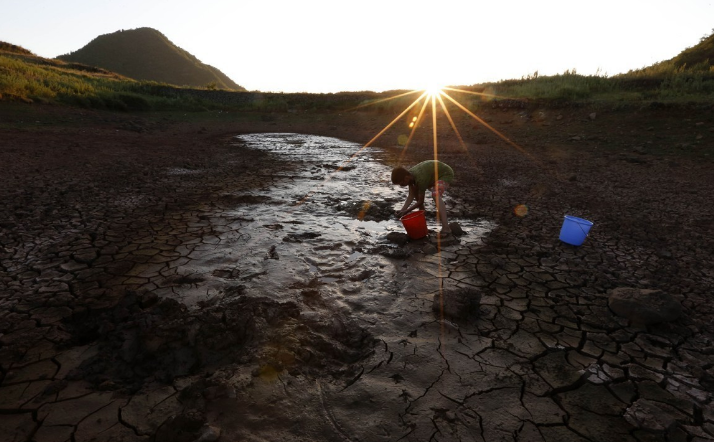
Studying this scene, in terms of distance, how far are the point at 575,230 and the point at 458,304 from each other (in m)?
2.11

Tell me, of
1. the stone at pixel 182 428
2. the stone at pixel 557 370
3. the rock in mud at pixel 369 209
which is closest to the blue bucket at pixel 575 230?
the stone at pixel 557 370

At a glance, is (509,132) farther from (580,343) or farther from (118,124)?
(118,124)

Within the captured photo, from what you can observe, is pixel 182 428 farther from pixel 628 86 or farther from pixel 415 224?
pixel 628 86

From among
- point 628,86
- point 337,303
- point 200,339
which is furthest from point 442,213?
point 628,86

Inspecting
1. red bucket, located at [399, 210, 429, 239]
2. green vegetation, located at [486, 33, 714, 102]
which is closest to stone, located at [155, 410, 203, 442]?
red bucket, located at [399, 210, 429, 239]

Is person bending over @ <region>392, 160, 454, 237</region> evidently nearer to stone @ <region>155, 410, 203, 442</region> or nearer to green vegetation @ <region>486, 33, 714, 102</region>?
stone @ <region>155, 410, 203, 442</region>

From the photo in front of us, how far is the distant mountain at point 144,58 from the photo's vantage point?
5744 centimetres

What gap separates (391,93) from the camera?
73.2 ft

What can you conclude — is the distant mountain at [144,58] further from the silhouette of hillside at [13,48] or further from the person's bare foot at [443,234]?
the person's bare foot at [443,234]

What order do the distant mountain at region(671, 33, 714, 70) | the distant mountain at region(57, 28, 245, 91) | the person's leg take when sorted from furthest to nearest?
the distant mountain at region(57, 28, 245, 91), the distant mountain at region(671, 33, 714, 70), the person's leg

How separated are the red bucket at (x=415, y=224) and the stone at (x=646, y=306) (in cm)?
179

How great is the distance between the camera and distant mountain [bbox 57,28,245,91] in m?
57.4

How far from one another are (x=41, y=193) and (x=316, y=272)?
4.57 metres

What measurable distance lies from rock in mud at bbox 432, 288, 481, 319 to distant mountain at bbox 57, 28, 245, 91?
6101 cm
